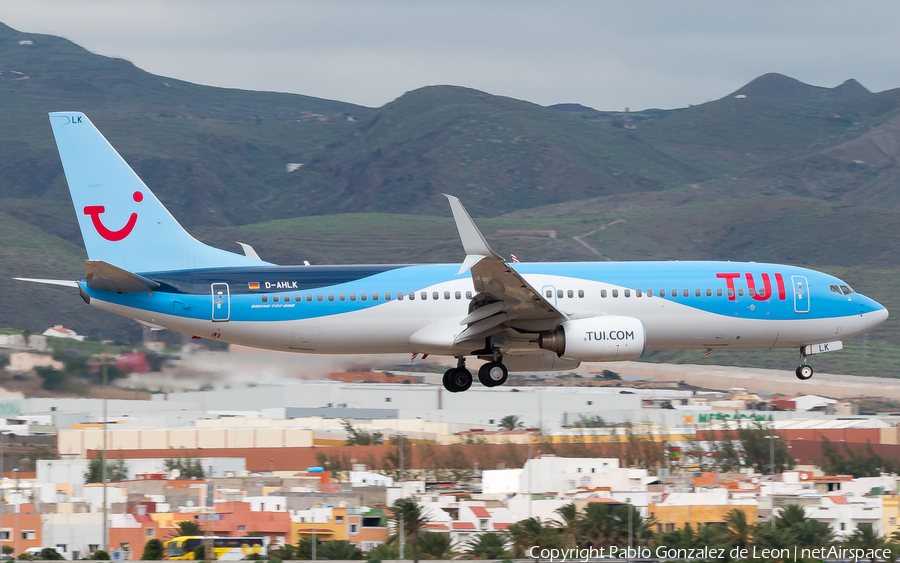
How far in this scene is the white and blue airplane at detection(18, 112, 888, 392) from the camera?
37.9 metres

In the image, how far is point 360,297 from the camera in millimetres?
38656

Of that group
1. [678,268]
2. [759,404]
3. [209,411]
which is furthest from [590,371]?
[678,268]

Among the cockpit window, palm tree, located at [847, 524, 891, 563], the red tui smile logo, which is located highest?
the red tui smile logo

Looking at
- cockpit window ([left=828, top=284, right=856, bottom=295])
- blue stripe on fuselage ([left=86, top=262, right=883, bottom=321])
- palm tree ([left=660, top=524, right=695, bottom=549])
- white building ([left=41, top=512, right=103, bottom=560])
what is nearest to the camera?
blue stripe on fuselage ([left=86, top=262, right=883, bottom=321])

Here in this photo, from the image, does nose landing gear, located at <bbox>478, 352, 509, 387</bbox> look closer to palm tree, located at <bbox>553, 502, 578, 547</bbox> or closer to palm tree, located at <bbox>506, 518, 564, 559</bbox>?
palm tree, located at <bbox>506, 518, 564, 559</bbox>

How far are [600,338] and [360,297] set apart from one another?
7527 mm

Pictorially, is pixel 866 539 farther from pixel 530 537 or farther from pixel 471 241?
pixel 471 241

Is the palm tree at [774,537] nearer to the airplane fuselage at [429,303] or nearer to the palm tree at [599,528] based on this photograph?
the palm tree at [599,528]

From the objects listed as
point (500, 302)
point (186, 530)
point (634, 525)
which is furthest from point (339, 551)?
point (500, 302)

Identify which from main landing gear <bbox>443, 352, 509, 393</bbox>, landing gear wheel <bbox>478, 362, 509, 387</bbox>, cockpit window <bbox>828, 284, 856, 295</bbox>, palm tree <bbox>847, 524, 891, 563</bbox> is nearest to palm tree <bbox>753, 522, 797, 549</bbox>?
palm tree <bbox>847, 524, 891, 563</bbox>

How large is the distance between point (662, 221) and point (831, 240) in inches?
1033

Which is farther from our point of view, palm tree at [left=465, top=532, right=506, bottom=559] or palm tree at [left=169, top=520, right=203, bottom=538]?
palm tree at [left=169, top=520, right=203, bottom=538]

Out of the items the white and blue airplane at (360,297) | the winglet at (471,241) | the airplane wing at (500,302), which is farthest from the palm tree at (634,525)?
the winglet at (471,241)

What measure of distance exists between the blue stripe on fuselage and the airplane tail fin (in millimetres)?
668
